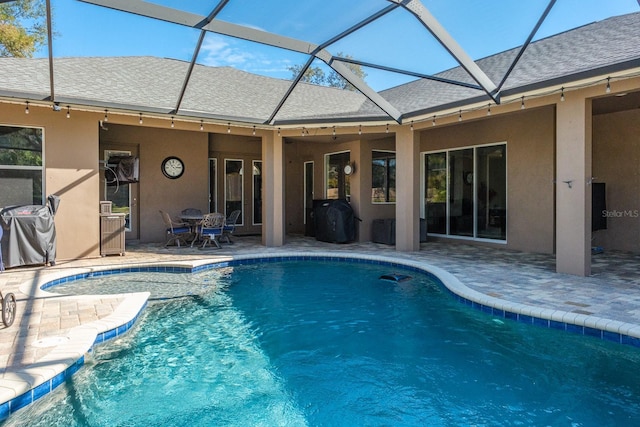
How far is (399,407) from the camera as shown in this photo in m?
3.09

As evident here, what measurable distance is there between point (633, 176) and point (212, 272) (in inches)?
356

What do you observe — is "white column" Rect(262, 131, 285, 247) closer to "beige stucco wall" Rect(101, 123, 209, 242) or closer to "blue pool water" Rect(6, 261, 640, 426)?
"beige stucco wall" Rect(101, 123, 209, 242)

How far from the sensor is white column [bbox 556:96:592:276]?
20.1 feet

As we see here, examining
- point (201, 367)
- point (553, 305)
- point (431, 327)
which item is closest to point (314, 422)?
point (201, 367)

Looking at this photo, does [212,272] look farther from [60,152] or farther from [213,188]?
[213,188]

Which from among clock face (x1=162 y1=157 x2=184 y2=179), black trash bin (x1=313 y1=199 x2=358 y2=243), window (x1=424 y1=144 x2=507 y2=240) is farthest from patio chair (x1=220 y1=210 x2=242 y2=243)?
window (x1=424 y1=144 x2=507 y2=240)

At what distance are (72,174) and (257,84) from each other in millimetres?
5676

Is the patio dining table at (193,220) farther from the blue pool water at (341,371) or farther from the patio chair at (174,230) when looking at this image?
the blue pool water at (341,371)

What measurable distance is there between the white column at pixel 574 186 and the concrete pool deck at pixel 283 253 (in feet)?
1.15

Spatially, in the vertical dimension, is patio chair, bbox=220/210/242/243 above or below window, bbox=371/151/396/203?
below

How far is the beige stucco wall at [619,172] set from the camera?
27.6 ft

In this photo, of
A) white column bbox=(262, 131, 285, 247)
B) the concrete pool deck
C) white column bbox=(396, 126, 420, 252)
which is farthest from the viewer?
white column bbox=(262, 131, 285, 247)

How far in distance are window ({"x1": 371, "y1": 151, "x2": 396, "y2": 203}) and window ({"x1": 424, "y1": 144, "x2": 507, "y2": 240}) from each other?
99cm

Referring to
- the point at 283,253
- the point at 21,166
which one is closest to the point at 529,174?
the point at 283,253
